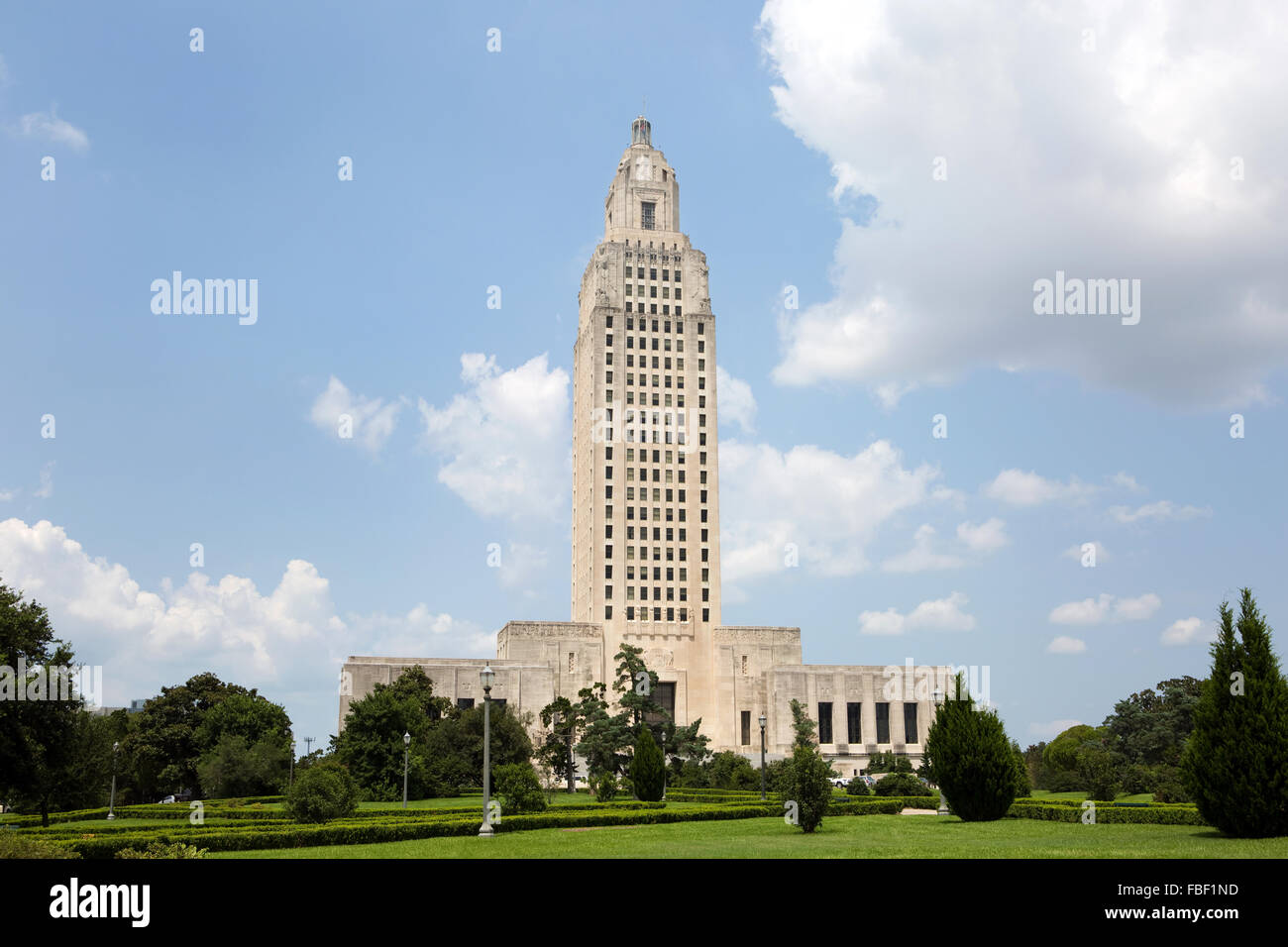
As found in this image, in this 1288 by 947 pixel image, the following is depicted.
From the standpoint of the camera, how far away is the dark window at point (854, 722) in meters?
99.1

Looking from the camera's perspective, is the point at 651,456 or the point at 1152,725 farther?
the point at 651,456

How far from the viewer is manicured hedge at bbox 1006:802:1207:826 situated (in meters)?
29.6

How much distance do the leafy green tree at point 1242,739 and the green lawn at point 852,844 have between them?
74 centimetres

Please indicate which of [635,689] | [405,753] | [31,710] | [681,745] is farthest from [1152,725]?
[31,710]

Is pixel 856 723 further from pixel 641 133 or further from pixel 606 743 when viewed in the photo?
pixel 641 133

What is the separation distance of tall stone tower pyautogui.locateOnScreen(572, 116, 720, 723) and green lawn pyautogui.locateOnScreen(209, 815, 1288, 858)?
65927mm

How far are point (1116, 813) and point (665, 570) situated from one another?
68.9 m

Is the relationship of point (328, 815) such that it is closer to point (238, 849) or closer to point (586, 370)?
point (238, 849)

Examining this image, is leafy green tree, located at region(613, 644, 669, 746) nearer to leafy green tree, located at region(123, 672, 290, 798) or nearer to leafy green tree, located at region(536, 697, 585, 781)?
leafy green tree, located at region(536, 697, 585, 781)

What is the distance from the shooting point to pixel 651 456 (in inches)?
3976

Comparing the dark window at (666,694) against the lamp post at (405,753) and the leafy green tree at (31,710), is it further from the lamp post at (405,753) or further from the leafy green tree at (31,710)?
the leafy green tree at (31,710)

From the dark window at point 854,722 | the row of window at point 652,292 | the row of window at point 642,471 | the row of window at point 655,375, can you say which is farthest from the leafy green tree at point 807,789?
the row of window at point 652,292

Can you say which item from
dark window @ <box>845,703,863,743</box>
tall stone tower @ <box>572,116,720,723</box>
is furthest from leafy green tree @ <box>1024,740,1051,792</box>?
tall stone tower @ <box>572,116,720,723</box>

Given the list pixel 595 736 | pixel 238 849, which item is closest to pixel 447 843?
pixel 238 849
